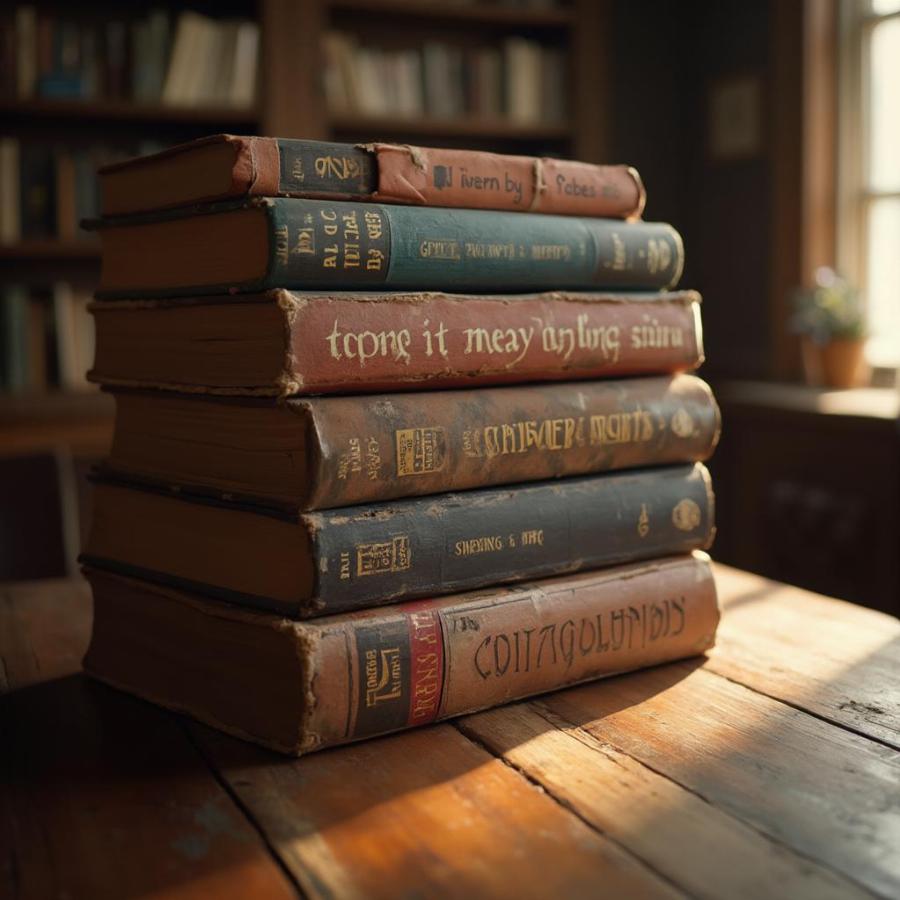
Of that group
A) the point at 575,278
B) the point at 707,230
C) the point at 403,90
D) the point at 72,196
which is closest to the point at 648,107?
the point at 707,230

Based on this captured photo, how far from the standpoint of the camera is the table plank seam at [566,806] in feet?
1.90

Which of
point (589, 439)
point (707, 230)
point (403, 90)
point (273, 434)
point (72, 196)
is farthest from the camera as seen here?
point (707, 230)

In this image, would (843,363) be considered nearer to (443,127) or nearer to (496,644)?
(443,127)

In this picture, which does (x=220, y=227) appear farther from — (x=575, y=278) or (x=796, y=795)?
(x=796, y=795)

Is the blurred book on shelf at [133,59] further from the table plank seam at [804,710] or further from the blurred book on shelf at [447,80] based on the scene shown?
the table plank seam at [804,710]

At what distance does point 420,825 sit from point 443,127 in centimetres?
311

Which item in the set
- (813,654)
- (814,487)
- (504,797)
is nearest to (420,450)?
(504,797)

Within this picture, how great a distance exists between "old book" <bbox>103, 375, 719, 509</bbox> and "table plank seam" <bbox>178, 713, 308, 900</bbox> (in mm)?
166

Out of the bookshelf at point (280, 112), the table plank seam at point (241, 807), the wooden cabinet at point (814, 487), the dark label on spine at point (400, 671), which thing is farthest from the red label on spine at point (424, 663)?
the bookshelf at point (280, 112)

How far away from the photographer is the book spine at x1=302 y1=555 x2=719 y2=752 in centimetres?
76

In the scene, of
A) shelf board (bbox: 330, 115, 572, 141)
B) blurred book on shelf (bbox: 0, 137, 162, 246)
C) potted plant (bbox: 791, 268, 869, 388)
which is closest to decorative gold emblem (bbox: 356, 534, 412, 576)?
potted plant (bbox: 791, 268, 869, 388)

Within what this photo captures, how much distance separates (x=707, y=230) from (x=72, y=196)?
1999 millimetres

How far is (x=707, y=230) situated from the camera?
3891 millimetres

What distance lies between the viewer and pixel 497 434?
86 centimetres
